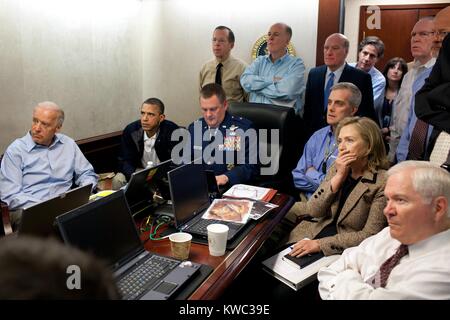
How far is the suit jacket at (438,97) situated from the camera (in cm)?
183

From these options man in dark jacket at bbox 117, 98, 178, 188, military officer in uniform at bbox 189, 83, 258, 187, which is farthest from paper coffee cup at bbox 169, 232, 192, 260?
man in dark jacket at bbox 117, 98, 178, 188

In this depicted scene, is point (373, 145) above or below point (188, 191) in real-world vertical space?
above

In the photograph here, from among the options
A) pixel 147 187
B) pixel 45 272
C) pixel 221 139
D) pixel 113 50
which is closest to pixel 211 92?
pixel 221 139

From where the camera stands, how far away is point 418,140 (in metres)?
2.39

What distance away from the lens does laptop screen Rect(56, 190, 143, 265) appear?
4.22ft

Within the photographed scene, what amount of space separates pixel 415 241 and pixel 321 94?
2.22m

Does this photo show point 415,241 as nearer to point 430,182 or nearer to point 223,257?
point 430,182

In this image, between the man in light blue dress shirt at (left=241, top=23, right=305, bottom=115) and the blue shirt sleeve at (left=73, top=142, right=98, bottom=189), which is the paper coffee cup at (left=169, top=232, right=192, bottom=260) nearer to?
the blue shirt sleeve at (left=73, top=142, right=98, bottom=189)

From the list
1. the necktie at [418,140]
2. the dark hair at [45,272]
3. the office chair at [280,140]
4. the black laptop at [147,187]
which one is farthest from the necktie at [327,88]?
the dark hair at [45,272]

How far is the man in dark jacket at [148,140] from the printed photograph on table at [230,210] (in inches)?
50.9

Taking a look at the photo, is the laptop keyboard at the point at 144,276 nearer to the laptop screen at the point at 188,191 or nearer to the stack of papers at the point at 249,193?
the laptop screen at the point at 188,191

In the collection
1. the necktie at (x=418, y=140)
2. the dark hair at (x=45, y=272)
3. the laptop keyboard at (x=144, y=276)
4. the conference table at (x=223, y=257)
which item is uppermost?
the dark hair at (x=45, y=272)

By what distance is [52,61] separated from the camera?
3385 mm
